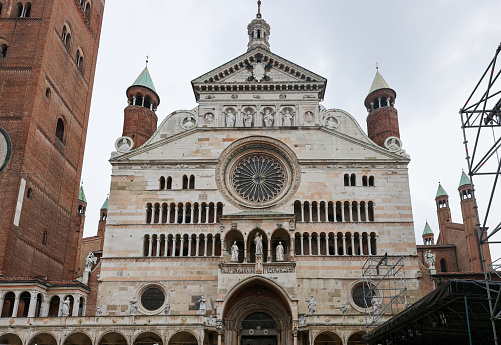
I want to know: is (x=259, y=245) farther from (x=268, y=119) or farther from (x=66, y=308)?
(x=66, y=308)

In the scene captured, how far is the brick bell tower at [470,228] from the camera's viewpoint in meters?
47.6

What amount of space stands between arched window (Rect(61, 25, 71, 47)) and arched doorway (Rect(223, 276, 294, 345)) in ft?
78.0

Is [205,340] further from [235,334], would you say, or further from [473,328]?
[473,328]

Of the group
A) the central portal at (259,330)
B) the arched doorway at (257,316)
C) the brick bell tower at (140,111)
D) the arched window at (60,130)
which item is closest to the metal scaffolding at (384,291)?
the arched doorway at (257,316)

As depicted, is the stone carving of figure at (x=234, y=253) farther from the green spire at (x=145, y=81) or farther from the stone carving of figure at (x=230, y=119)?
the green spire at (x=145, y=81)

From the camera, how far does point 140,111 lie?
136 feet

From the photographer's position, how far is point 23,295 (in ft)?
101

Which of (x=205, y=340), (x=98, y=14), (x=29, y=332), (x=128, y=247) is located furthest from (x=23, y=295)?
(x=98, y=14)

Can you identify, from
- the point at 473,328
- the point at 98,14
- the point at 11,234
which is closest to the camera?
the point at 473,328

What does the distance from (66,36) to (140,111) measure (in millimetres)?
8136

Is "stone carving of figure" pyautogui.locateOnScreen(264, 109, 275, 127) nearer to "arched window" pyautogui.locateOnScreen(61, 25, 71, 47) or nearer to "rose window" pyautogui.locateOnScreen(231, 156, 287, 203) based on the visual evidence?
"rose window" pyautogui.locateOnScreen(231, 156, 287, 203)

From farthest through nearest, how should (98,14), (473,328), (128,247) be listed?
(98,14)
(128,247)
(473,328)

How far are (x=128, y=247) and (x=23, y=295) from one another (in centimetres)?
669

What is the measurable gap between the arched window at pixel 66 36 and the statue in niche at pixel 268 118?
1672 centimetres
